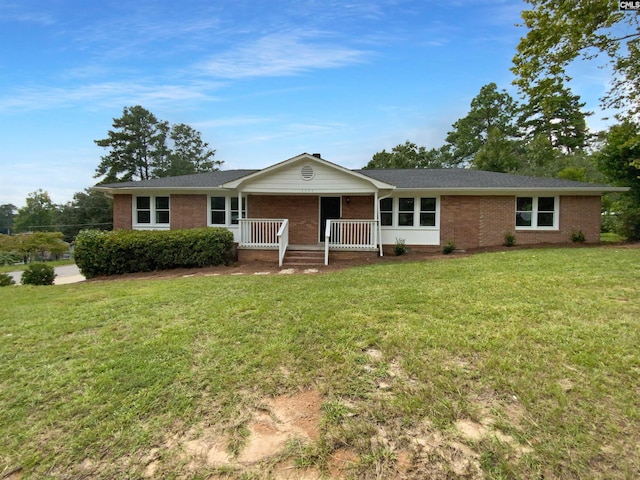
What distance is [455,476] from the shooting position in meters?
1.89

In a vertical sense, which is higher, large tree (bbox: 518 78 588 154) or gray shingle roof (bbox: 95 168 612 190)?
large tree (bbox: 518 78 588 154)

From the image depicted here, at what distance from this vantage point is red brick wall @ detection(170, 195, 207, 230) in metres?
14.2

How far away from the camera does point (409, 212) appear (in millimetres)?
13906

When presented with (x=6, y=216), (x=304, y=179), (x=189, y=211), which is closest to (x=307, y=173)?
(x=304, y=179)

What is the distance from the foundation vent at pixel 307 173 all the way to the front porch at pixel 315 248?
1836mm

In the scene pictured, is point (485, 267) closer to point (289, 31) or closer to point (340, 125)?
point (289, 31)

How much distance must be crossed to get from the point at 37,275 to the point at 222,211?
21.8 ft

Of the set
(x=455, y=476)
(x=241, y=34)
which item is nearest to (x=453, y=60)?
(x=241, y=34)

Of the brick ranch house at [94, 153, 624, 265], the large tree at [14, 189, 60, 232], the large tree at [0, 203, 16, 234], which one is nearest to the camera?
the brick ranch house at [94, 153, 624, 265]

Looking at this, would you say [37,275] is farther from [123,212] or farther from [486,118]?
[486,118]

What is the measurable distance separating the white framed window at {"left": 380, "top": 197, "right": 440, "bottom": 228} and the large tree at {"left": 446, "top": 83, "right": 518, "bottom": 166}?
87.5ft

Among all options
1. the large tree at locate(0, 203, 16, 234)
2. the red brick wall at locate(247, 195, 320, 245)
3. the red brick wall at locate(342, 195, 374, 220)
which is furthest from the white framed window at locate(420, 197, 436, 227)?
the large tree at locate(0, 203, 16, 234)

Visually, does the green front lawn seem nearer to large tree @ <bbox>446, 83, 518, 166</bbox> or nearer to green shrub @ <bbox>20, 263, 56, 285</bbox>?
green shrub @ <bbox>20, 263, 56, 285</bbox>

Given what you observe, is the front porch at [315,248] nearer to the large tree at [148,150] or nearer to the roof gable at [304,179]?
the roof gable at [304,179]
